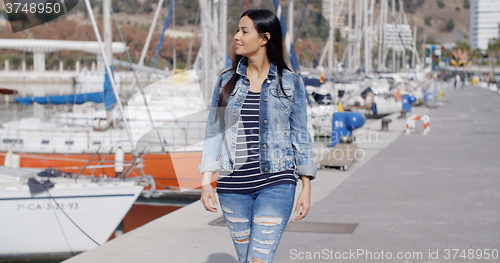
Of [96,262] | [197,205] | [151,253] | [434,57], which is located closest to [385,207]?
[197,205]

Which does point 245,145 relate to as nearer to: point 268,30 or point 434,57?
point 268,30

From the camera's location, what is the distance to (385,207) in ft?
23.1

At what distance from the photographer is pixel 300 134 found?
3.02 m

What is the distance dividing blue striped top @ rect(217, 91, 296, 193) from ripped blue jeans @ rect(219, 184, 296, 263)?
0.12 ft

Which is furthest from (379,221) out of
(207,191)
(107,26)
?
(107,26)

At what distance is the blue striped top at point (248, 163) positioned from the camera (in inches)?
114

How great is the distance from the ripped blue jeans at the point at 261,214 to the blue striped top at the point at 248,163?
37 millimetres

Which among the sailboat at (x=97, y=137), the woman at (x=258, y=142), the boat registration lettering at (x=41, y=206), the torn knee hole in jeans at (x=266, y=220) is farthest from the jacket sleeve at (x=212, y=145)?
the boat registration lettering at (x=41, y=206)

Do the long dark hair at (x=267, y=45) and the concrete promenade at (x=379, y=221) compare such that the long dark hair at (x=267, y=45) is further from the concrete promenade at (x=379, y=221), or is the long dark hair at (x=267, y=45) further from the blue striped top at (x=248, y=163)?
the concrete promenade at (x=379, y=221)

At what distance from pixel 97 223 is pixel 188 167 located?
5995 mm

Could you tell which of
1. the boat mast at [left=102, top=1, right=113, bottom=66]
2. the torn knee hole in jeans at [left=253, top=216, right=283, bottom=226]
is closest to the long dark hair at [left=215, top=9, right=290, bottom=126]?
the torn knee hole in jeans at [left=253, top=216, right=283, bottom=226]

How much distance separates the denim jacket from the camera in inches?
114

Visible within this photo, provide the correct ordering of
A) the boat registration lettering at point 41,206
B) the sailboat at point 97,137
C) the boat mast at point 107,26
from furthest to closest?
the boat mast at point 107,26
the sailboat at point 97,137
the boat registration lettering at point 41,206

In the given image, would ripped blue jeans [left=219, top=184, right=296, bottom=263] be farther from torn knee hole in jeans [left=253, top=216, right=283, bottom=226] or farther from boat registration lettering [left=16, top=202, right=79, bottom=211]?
boat registration lettering [left=16, top=202, right=79, bottom=211]
